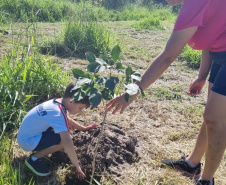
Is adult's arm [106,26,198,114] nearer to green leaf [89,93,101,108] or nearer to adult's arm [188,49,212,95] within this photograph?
green leaf [89,93,101,108]

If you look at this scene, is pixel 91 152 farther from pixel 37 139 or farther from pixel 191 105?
pixel 191 105

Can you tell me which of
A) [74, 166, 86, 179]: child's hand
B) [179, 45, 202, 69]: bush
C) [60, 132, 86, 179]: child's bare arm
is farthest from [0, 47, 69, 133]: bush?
[179, 45, 202, 69]: bush

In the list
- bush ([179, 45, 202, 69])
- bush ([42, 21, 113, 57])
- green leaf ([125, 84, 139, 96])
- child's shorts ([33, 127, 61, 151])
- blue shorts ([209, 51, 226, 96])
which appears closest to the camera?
green leaf ([125, 84, 139, 96])

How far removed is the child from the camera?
1.89 m

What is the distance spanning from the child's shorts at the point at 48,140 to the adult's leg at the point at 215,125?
107 centimetres

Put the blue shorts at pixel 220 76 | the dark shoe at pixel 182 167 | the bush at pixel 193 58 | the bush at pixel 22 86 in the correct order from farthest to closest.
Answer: the bush at pixel 193 58
the bush at pixel 22 86
the dark shoe at pixel 182 167
the blue shorts at pixel 220 76

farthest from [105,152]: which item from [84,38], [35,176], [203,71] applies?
[84,38]

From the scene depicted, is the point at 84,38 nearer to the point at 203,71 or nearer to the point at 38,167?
the point at 203,71

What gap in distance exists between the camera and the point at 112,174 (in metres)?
2.00

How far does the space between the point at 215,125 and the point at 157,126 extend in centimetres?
124

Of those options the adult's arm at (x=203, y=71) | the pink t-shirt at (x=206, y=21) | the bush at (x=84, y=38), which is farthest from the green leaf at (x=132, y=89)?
the bush at (x=84, y=38)

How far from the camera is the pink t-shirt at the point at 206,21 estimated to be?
1494 mm

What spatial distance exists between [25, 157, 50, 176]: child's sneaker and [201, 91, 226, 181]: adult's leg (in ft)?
3.74

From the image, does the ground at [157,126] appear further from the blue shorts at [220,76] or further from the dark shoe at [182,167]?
the blue shorts at [220,76]
